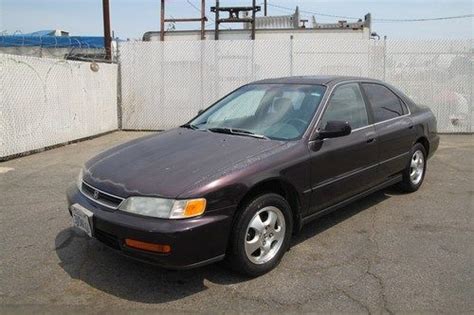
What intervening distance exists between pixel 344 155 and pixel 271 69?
775 cm

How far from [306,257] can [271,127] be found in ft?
3.92

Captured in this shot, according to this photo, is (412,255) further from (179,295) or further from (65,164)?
(65,164)

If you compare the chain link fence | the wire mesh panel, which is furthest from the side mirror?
the wire mesh panel

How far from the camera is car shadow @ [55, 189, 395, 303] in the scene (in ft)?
11.5

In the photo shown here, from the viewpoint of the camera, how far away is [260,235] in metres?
3.70

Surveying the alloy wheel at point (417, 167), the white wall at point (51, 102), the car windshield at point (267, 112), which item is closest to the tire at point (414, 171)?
the alloy wheel at point (417, 167)

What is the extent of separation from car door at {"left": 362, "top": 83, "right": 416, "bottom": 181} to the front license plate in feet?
9.94

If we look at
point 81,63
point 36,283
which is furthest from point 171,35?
point 36,283

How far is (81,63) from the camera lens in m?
10.9

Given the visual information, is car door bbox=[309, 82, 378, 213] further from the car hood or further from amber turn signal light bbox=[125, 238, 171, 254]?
amber turn signal light bbox=[125, 238, 171, 254]

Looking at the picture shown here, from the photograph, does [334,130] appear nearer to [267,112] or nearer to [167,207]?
[267,112]

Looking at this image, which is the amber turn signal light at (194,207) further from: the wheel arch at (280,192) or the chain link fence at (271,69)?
the chain link fence at (271,69)

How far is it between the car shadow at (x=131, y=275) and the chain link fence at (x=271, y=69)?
26.5 feet

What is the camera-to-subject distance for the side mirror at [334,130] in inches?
164
